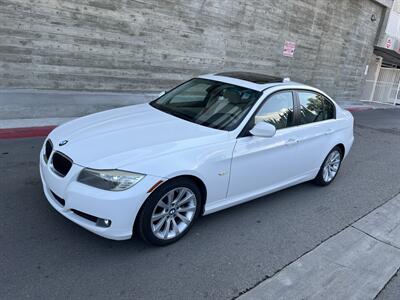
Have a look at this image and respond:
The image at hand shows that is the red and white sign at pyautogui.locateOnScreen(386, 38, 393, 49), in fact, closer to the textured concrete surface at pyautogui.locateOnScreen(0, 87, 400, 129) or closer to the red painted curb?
the textured concrete surface at pyautogui.locateOnScreen(0, 87, 400, 129)

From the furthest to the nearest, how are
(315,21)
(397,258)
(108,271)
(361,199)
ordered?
(315,21)
(361,199)
(397,258)
(108,271)

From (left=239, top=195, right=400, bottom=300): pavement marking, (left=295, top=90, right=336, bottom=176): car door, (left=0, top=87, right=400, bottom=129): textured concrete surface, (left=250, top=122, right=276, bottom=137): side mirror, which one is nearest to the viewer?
(left=239, top=195, right=400, bottom=300): pavement marking

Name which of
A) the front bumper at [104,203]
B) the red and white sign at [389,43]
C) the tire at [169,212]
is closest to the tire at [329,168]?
the tire at [169,212]

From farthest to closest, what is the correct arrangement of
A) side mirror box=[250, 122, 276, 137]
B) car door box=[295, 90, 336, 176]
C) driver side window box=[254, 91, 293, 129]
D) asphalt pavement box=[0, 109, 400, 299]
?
1. car door box=[295, 90, 336, 176]
2. driver side window box=[254, 91, 293, 129]
3. side mirror box=[250, 122, 276, 137]
4. asphalt pavement box=[0, 109, 400, 299]

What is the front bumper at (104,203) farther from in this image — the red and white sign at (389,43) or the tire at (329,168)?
the red and white sign at (389,43)

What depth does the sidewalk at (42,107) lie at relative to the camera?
21.7 ft

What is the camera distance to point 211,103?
14.1 feet

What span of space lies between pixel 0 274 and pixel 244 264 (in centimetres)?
207

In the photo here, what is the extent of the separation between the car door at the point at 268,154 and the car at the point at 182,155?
0.04 feet

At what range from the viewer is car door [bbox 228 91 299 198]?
3.83m

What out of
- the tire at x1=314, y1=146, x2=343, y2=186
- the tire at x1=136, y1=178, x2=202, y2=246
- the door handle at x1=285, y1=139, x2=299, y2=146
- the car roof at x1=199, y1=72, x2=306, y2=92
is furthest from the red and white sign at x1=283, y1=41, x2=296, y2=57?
the tire at x1=136, y1=178, x2=202, y2=246

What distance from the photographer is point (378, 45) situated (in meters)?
20.5

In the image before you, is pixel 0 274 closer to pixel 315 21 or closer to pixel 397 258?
pixel 397 258

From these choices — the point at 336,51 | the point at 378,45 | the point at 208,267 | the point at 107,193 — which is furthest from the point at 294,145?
the point at 378,45
